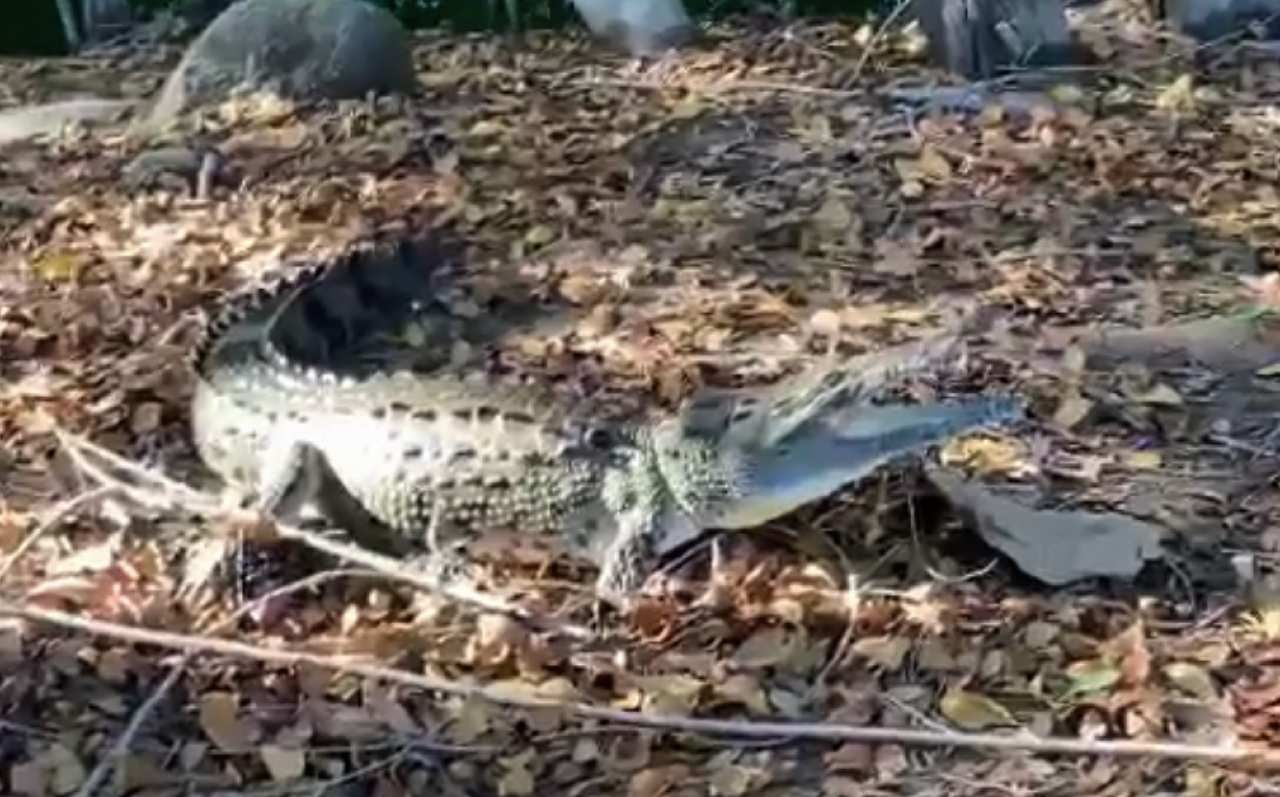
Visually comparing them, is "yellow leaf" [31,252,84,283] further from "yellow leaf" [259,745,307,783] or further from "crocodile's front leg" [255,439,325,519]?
"yellow leaf" [259,745,307,783]

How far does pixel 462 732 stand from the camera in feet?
9.39

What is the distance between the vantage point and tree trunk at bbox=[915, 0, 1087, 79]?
6.13 m

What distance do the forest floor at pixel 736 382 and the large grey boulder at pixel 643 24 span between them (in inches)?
5.9

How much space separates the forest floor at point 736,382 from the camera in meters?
2.84

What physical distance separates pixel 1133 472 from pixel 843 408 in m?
0.64

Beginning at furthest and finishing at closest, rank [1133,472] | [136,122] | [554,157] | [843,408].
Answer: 1. [136,122]
2. [554,157]
3. [1133,472]
4. [843,408]

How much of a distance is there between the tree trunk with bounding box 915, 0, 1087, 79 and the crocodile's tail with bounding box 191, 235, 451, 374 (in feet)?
6.12

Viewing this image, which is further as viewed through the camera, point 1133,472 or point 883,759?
point 1133,472

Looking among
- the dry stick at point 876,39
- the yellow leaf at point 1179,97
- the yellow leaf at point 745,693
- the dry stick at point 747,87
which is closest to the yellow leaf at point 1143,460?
the yellow leaf at point 745,693

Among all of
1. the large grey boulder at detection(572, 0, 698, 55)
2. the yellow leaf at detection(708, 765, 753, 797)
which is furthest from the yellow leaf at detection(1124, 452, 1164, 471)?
the large grey boulder at detection(572, 0, 698, 55)

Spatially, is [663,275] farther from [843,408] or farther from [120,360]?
[843,408]

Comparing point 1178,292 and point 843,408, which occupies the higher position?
Result: point 843,408

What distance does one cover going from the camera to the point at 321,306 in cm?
426

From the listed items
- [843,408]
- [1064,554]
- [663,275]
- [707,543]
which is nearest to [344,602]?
[707,543]
